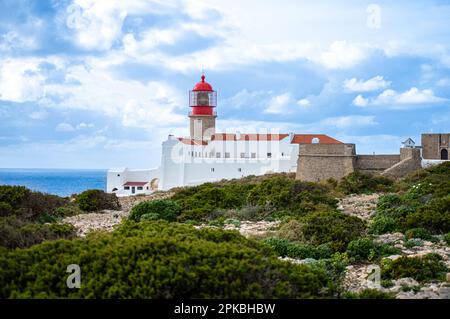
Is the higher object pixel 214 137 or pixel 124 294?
pixel 214 137

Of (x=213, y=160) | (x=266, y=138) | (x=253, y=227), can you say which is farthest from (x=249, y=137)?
(x=253, y=227)

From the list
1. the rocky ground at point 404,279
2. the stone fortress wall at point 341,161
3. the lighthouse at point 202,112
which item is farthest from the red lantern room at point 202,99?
the rocky ground at point 404,279

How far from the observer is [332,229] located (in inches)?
449

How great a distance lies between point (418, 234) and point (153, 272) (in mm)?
7433

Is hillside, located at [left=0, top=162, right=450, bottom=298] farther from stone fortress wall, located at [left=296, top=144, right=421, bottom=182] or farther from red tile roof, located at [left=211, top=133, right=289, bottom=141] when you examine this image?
red tile roof, located at [left=211, top=133, right=289, bottom=141]

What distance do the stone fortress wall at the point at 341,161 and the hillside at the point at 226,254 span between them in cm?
1501

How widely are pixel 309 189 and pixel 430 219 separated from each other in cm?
638

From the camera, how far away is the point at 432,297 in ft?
23.5

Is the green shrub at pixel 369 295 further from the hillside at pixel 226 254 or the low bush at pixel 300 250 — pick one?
the low bush at pixel 300 250

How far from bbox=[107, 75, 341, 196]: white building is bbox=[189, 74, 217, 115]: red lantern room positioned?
6.57 ft
